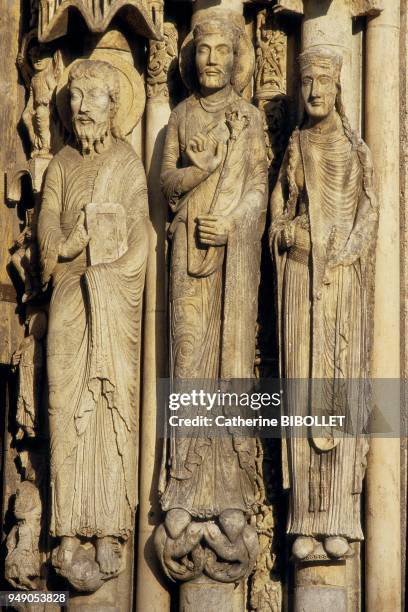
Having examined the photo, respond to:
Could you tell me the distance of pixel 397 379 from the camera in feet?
43.0

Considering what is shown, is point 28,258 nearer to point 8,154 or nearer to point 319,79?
point 8,154

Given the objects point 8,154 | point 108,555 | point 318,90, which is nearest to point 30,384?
point 108,555

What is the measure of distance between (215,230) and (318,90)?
911mm

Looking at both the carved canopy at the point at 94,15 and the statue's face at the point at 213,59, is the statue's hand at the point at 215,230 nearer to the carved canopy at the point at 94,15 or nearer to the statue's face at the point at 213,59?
the statue's face at the point at 213,59

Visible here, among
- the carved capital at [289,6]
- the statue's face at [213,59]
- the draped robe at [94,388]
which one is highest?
the carved capital at [289,6]

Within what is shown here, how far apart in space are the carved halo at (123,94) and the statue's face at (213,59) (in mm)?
431

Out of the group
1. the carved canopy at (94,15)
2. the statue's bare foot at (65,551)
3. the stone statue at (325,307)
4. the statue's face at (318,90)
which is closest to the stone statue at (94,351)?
the statue's bare foot at (65,551)

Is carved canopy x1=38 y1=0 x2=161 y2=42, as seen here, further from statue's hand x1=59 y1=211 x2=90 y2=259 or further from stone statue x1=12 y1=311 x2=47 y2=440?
stone statue x1=12 y1=311 x2=47 y2=440

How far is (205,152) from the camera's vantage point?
514 inches

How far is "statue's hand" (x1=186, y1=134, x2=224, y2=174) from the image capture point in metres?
13.0

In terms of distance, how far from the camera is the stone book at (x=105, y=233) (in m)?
13.0

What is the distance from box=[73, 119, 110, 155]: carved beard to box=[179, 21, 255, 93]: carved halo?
1.71 ft

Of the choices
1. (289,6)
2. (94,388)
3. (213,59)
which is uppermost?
(289,6)

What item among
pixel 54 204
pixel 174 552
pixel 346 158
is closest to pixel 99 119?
pixel 54 204
